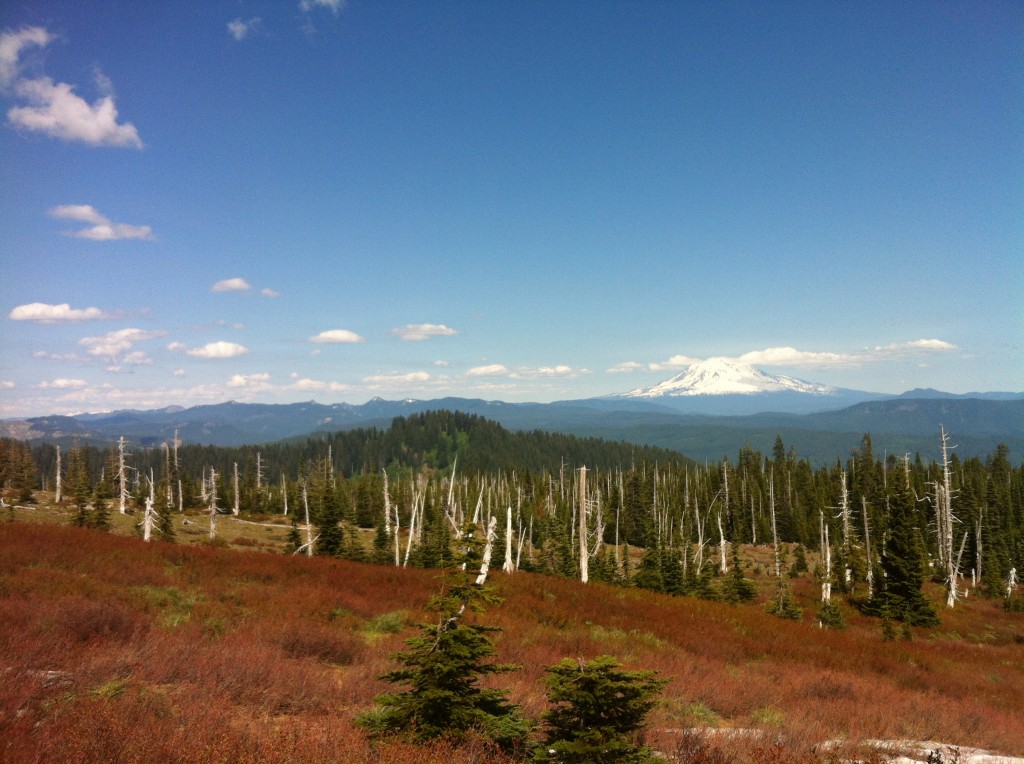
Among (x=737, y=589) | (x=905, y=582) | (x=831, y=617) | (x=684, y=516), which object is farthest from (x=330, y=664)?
(x=684, y=516)

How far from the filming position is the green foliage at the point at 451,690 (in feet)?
22.6

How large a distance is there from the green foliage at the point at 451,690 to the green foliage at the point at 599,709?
0.99 metres

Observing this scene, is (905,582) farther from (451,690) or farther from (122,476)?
(122,476)

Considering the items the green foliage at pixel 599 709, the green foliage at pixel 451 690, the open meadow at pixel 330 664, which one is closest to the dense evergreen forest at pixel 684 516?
the open meadow at pixel 330 664

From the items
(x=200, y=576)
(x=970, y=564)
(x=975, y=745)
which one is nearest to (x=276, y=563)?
(x=200, y=576)

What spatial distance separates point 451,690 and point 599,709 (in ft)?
7.00

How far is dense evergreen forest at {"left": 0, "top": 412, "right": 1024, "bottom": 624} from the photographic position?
130ft

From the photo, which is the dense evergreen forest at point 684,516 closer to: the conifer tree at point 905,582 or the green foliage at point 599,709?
the conifer tree at point 905,582

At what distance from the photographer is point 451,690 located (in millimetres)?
7074

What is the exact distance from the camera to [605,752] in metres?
5.78

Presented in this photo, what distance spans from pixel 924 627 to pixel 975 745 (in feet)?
103

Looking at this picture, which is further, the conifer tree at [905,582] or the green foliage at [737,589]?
the green foliage at [737,589]

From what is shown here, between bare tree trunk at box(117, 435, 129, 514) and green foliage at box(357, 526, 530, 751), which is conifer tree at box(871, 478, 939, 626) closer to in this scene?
green foliage at box(357, 526, 530, 751)

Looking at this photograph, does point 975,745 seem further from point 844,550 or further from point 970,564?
point 970,564
